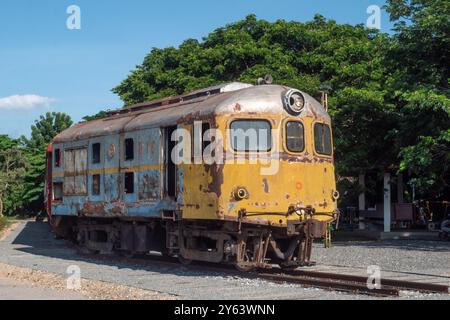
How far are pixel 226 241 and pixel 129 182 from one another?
342 centimetres

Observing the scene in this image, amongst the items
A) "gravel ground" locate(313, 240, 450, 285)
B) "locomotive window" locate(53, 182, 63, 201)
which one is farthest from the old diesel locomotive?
"locomotive window" locate(53, 182, 63, 201)

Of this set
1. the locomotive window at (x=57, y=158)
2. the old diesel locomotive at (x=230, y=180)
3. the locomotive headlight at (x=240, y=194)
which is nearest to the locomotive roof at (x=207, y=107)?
the old diesel locomotive at (x=230, y=180)

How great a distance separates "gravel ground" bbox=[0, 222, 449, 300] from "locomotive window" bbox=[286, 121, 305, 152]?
266 centimetres

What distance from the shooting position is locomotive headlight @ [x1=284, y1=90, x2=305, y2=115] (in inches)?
494

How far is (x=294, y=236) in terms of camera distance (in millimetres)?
12812

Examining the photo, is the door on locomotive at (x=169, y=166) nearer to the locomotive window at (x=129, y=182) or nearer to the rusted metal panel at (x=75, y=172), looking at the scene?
the locomotive window at (x=129, y=182)

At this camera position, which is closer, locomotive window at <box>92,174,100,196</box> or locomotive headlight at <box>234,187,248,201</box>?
locomotive headlight at <box>234,187,248,201</box>

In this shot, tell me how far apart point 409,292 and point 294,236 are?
10.1ft

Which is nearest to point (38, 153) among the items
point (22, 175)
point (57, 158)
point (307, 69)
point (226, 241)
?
point (22, 175)

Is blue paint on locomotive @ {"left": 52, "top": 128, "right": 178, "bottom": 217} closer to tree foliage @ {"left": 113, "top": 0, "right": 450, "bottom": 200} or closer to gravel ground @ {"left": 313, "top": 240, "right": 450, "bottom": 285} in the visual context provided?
gravel ground @ {"left": 313, "top": 240, "right": 450, "bottom": 285}

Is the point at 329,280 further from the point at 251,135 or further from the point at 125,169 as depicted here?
the point at 125,169
